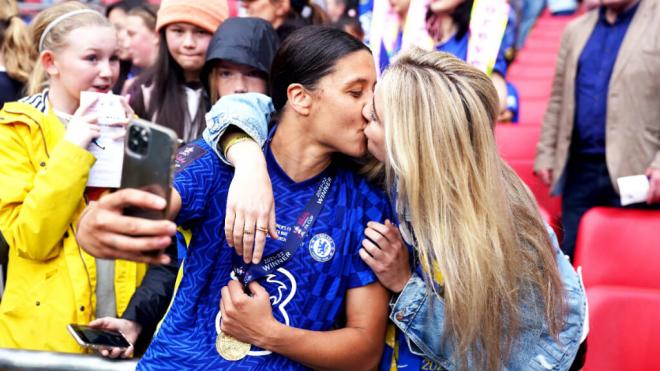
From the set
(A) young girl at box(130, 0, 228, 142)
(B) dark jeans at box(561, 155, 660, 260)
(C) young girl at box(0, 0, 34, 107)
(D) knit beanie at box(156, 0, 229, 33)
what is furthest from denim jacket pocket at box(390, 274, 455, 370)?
(C) young girl at box(0, 0, 34, 107)

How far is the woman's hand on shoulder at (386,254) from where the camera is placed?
2.18 metres

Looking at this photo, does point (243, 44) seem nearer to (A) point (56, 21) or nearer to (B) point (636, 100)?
(A) point (56, 21)

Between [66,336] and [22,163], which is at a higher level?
[22,163]

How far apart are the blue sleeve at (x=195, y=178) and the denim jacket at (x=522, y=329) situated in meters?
0.60

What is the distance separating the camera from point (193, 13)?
3666 millimetres

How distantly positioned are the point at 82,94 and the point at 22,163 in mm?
317

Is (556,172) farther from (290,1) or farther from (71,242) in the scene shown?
(71,242)

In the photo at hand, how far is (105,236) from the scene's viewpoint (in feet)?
5.52

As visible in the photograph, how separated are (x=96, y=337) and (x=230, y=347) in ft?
1.88

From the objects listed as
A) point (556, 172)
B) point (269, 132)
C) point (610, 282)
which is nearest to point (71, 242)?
point (269, 132)

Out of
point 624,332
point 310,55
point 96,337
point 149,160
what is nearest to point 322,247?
point 310,55

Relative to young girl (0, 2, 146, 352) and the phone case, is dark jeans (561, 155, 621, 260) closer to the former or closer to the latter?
young girl (0, 2, 146, 352)

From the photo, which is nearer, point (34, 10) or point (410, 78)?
point (410, 78)

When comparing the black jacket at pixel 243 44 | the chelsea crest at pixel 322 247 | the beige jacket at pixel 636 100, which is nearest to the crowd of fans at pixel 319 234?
the chelsea crest at pixel 322 247
